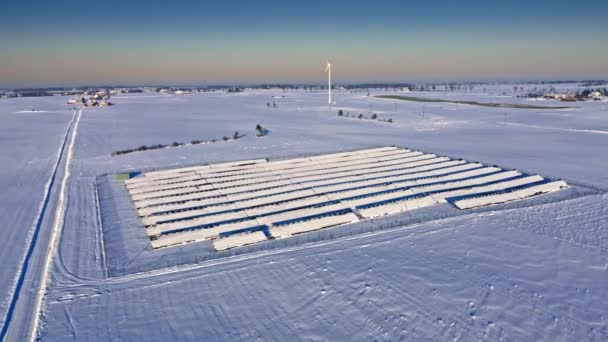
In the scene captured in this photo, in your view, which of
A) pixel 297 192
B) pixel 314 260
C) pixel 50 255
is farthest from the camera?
pixel 297 192

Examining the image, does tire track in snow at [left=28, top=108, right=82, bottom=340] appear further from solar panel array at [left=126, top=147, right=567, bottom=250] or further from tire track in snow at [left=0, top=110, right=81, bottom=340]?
solar panel array at [left=126, top=147, right=567, bottom=250]

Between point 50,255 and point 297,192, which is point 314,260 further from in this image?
point 50,255

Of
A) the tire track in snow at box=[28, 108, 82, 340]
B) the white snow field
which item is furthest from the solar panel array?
the tire track in snow at box=[28, 108, 82, 340]

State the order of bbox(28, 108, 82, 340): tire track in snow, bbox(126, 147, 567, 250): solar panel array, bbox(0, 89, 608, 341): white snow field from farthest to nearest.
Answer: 1. bbox(126, 147, 567, 250): solar panel array
2. bbox(28, 108, 82, 340): tire track in snow
3. bbox(0, 89, 608, 341): white snow field

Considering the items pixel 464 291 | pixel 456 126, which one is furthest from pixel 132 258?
pixel 456 126

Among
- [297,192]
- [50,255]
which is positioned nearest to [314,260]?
[297,192]

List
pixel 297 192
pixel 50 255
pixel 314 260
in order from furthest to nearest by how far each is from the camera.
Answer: pixel 297 192
pixel 50 255
pixel 314 260

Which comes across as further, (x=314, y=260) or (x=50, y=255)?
(x=50, y=255)

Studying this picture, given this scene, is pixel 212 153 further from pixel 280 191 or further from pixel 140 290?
pixel 140 290
